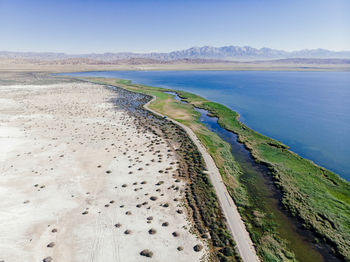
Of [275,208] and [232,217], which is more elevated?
[232,217]

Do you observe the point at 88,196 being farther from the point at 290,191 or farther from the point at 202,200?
the point at 290,191

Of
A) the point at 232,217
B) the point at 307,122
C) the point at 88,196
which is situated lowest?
the point at 232,217

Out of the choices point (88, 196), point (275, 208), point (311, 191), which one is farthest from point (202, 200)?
point (311, 191)

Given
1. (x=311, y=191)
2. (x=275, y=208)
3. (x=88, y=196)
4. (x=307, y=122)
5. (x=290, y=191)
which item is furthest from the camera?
(x=307, y=122)

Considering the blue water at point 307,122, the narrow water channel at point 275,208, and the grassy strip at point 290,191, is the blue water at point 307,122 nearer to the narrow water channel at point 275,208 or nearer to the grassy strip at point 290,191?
the grassy strip at point 290,191

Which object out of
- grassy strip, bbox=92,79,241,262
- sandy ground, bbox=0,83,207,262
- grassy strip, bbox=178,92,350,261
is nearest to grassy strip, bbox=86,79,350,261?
grassy strip, bbox=178,92,350,261

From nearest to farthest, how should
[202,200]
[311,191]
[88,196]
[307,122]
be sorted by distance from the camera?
1. [202,200]
2. [88,196]
3. [311,191]
4. [307,122]

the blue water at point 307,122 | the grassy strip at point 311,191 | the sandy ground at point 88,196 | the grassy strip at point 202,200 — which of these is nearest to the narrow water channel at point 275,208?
the grassy strip at point 311,191

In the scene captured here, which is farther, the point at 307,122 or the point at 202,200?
the point at 307,122
